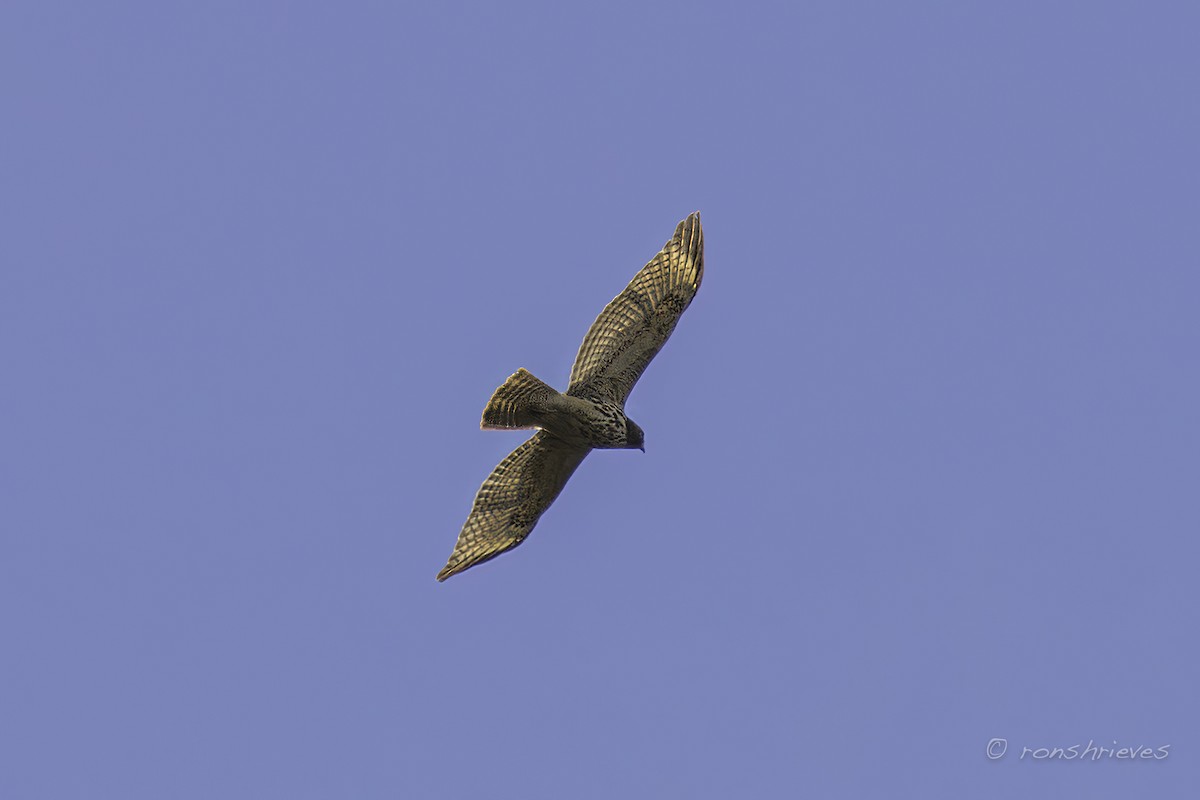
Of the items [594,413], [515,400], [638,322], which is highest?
[638,322]

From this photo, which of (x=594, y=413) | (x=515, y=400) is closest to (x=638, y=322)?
(x=594, y=413)

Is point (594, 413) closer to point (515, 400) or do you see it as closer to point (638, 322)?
point (515, 400)

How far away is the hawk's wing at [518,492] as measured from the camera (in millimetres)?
23266

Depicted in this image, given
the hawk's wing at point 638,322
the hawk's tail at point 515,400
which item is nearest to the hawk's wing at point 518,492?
the hawk's wing at point 638,322

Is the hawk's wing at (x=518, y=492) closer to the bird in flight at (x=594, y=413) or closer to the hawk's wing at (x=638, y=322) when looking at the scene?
the bird in flight at (x=594, y=413)

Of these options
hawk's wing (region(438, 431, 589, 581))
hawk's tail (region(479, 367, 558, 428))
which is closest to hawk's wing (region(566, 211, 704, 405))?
hawk's wing (region(438, 431, 589, 581))

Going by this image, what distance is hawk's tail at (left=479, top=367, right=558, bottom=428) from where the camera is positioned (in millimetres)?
21359

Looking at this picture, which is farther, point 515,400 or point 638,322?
point 638,322

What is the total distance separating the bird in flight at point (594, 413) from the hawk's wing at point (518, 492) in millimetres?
14

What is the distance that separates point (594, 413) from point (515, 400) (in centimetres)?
143

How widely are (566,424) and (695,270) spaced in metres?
3.30

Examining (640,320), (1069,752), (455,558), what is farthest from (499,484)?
(1069,752)

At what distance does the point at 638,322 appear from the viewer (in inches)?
931

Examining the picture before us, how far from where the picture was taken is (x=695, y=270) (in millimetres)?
24062
